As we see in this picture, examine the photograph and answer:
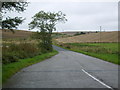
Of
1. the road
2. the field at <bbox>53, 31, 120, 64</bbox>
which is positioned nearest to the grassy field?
the field at <bbox>53, 31, 120, 64</bbox>

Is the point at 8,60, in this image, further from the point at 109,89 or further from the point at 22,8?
the point at 109,89

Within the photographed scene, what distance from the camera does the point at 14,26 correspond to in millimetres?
15602

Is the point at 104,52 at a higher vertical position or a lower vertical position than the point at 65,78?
lower

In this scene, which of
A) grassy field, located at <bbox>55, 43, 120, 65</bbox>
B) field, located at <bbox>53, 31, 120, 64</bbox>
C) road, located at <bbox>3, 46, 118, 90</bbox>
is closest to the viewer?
road, located at <bbox>3, 46, 118, 90</bbox>

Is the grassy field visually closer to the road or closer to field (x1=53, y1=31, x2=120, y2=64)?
field (x1=53, y1=31, x2=120, y2=64)

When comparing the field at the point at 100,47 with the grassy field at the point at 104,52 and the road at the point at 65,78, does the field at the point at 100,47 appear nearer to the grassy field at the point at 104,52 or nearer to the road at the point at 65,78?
the grassy field at the point at 104,52

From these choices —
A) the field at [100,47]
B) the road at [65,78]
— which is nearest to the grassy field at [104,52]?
the field at [100,47]

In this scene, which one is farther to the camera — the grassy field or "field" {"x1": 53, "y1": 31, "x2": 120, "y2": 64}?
"field" {"x1": 53, "y1": 31, "x2": 120, "y2": 64}

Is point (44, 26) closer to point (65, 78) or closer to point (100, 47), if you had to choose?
point (100, 47)

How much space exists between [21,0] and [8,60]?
6426 millimetres

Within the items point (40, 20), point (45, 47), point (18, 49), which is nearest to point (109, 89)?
point (18, 49)

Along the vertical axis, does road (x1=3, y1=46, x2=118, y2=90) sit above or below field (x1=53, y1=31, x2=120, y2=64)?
above

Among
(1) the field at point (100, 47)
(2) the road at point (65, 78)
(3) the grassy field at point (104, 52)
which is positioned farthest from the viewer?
(1) the field at point (100, 47)

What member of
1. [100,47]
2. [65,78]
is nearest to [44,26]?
[100,47]
